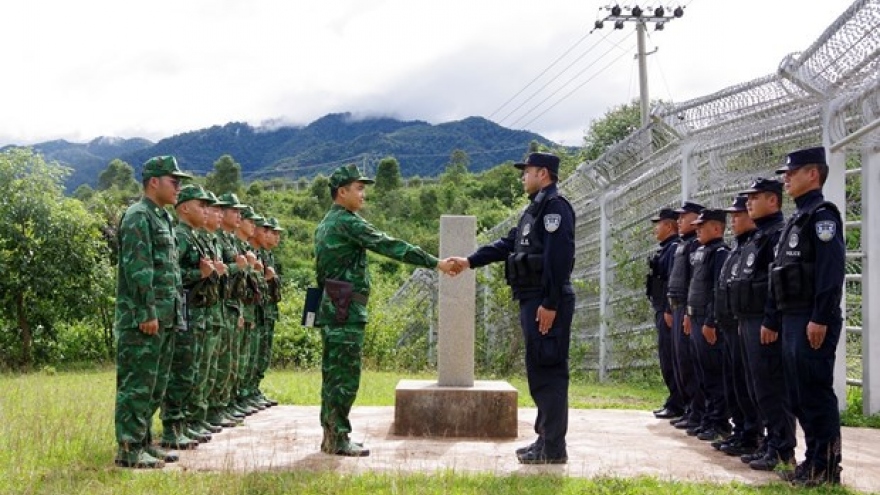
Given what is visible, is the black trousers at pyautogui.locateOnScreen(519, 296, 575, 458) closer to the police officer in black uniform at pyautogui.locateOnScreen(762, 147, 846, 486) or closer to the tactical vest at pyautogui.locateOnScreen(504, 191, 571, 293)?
the tactical vest at pyautogui.locateOnScreen(504, 191, 571, 293)

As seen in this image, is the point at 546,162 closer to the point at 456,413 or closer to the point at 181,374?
the point at 456,413

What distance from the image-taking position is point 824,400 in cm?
614

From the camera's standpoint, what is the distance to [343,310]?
23.3 ft

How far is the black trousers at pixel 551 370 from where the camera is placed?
6.88 metres

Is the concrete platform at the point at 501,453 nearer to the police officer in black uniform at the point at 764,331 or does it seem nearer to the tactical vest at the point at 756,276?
the police officer in black uniform at the point at 764,331

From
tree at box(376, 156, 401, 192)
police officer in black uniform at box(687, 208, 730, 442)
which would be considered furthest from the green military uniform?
tree at box(376, 156, 401, 192)

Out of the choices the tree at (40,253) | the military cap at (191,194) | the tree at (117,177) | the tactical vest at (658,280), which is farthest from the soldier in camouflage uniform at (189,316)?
A: the tree at (117,177)

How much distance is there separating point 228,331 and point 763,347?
4778 mm

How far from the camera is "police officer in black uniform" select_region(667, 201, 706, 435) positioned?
9062mm

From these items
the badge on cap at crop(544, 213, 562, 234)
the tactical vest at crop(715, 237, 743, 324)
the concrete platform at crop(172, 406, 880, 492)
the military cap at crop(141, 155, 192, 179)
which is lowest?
the concrete platform at crop(172, 406, 880, 492)

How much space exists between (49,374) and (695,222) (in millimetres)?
12069

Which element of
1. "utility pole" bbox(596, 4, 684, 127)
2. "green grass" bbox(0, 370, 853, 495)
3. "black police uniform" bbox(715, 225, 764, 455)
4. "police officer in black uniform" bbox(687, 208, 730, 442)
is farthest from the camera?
"utility pole" bbox(596, 4, 684, 127)

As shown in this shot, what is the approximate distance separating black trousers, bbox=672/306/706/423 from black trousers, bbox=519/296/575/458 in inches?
101

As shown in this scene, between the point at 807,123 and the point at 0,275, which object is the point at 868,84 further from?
the point at 0,275
